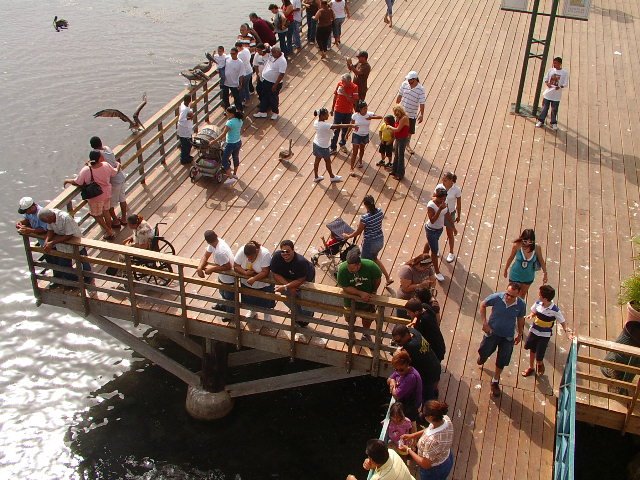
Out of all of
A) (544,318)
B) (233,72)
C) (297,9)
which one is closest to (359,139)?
(233,72)

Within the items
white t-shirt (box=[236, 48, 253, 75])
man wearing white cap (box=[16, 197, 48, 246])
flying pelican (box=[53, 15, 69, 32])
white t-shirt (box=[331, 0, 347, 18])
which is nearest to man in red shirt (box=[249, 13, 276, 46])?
white t-shirt (box=[236, 48, 253, 75])

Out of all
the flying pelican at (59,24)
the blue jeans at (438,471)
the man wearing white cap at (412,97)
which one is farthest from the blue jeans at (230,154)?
the flying pelican at (59,24)

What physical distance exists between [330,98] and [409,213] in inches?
198

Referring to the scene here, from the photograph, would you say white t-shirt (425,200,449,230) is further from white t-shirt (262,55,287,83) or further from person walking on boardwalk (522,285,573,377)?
white t-shirt (262,55,287,83)

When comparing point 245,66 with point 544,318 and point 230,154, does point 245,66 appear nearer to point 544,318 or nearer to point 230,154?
point 230,154

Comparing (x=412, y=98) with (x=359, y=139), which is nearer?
(x=359, y=139)

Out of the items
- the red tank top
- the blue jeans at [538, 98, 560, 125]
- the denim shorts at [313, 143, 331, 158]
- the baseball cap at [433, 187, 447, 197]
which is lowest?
the baseball cap at [433, 187, 447, 197]

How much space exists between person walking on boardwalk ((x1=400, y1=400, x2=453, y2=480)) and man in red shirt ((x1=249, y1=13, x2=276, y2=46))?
11748 millimetres

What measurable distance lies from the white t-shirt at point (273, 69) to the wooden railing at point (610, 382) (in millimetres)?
8481

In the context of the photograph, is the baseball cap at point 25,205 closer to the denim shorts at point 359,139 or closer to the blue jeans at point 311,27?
the denim shorts at point 359,139

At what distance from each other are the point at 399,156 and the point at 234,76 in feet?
13.1

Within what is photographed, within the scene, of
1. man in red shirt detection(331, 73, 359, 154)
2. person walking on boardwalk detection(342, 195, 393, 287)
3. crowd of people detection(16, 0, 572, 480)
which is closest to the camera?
crowd of people detection(16, 0, 572, 480)

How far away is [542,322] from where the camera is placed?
9.12 metres

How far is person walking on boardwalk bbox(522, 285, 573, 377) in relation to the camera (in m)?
8.98
